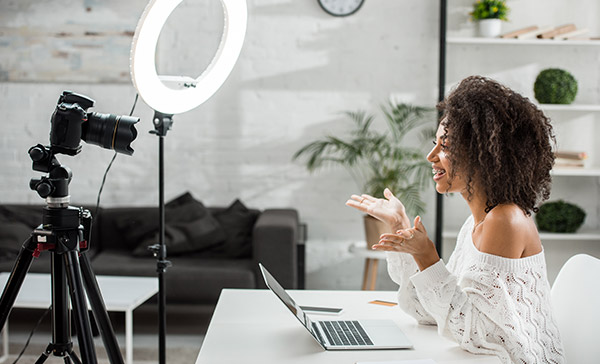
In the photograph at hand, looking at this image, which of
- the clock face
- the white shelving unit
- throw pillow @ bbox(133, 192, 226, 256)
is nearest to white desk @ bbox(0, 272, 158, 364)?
throw pillow @ bbox(133, 192, 226, 256)

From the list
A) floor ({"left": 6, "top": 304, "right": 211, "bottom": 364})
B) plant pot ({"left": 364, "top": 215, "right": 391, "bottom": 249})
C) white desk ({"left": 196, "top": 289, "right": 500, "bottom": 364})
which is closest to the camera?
white desk ({"left": 196, "top": 289, "right": 500, "bottom": 364})

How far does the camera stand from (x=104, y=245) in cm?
383

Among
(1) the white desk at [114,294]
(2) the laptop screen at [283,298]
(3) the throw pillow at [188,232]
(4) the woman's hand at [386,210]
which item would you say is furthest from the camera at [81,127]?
(3) the throw pillow at [188,232]

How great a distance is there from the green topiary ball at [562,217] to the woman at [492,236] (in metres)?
2.34

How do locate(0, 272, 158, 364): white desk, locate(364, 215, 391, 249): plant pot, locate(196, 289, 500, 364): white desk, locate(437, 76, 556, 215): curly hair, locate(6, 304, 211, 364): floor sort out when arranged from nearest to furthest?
locate(196, 289, 500, 364): white desk → locate(437, 76, 556, 215): curly hair → locate(0, 272, 158, 364): white desk → locate(6, 304, 211, 364): floor → locate(364, 215, 391, 249): plant pot

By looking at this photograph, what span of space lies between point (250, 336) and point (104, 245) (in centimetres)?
265

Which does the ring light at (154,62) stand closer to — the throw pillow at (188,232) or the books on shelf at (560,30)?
the throw pillow at (188,232)

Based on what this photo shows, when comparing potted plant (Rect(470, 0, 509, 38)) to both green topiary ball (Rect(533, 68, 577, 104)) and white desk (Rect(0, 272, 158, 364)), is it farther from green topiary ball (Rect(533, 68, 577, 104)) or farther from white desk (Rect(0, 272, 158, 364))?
white desk (Rect(0, 272, 158, 364))

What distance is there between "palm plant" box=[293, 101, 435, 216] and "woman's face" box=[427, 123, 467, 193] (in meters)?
2.10

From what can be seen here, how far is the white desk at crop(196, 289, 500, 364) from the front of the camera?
1303 millimetres

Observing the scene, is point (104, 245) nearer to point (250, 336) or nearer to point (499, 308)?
point (250, 336)

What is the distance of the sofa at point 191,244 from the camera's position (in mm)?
3275

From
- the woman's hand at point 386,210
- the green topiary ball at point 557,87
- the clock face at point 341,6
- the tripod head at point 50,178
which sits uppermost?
the clock face at point 341,6

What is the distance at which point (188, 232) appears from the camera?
3.61 metres
